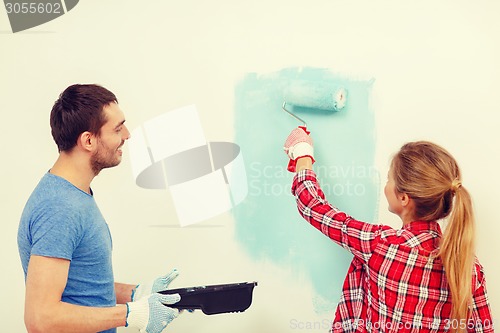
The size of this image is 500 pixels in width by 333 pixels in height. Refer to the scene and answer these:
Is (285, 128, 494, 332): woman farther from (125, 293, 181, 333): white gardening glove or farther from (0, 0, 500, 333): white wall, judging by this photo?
(125, 293, 181, 333): white gardening glove

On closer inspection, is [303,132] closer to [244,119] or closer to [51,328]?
[244,119]

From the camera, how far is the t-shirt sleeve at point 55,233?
3.70ft

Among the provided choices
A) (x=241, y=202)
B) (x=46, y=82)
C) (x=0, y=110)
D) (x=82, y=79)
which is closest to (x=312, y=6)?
(x=241, y=202)

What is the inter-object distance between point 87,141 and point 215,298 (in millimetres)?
465

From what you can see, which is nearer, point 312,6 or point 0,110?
point 312,6

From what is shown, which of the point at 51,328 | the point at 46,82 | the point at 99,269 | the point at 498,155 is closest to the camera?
the point at 51,328

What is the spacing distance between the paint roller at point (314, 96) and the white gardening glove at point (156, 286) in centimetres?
40

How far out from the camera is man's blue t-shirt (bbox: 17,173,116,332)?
3.75 feet

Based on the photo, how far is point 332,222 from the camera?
129cm

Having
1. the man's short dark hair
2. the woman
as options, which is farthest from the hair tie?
the man's short dark hair

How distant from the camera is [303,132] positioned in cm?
141

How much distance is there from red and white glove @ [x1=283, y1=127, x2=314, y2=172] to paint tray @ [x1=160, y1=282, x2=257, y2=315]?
0.33 metres

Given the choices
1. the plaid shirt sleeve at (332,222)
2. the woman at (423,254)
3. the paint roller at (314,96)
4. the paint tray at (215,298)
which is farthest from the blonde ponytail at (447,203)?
the paint tray at (215,298)

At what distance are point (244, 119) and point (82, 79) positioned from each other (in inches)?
19.3
